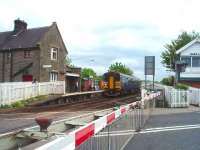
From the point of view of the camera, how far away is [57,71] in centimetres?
4238

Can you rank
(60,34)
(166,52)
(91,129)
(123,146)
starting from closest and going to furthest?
1. (91,129)
2. (123,146)
3. (60,34)
4. (166,52)

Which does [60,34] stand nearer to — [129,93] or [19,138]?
[129,93]

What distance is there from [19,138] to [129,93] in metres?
38.0

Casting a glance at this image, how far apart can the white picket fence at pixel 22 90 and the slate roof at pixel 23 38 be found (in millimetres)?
6306

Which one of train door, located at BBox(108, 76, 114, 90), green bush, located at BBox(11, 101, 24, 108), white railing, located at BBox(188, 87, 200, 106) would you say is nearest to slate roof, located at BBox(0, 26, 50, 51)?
train door, located at BBox(108, 76, 114, 90)

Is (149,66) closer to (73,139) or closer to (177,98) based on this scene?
(177,98)

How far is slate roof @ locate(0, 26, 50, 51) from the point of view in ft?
133

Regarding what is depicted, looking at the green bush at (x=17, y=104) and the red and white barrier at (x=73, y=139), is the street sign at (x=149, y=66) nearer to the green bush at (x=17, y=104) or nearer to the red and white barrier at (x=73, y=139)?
the green bush at (x=17, y=104)

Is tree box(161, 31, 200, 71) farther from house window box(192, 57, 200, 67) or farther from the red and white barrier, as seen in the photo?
the red and white barrier

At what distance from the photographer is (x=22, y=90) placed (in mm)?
29500

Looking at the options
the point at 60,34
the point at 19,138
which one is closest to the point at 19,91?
the point at 60,34

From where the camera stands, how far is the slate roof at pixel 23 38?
4059 cm

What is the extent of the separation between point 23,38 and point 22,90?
46.3 ft

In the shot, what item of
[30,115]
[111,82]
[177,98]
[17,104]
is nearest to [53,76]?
[111,82]
